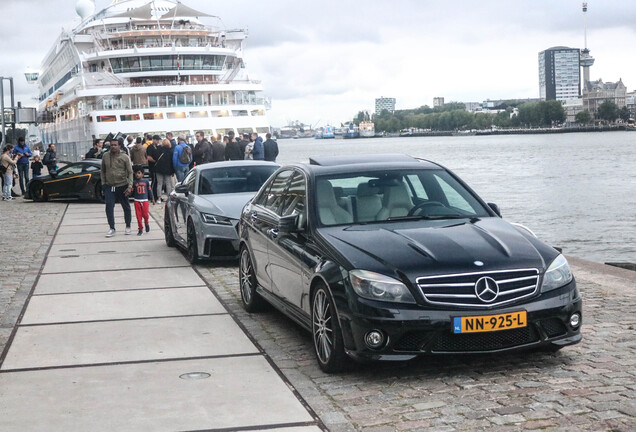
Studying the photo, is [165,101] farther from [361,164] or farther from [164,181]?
[361,164]

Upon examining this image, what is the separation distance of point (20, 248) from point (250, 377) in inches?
387

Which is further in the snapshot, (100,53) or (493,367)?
(100,53)

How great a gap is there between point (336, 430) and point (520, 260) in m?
1.89

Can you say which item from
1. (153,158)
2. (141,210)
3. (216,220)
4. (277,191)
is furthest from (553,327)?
(153,158)

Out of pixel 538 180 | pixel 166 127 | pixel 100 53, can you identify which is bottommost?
pixel 538 180

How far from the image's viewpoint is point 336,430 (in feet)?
16.2

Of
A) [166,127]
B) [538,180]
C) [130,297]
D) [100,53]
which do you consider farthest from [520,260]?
[100,53]

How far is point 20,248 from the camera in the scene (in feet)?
49.0

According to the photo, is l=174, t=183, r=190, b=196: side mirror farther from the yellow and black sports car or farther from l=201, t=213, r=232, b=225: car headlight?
the yellow and black sports car

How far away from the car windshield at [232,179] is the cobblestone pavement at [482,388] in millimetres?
5631

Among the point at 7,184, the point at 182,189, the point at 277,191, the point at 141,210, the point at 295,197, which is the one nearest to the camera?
the point at 295,197

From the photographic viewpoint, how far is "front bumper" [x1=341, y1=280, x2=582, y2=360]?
5.76m

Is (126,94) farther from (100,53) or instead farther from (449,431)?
(449,431)

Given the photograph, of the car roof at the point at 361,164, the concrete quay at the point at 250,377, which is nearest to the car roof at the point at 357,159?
the car roof at the point at 361,164
